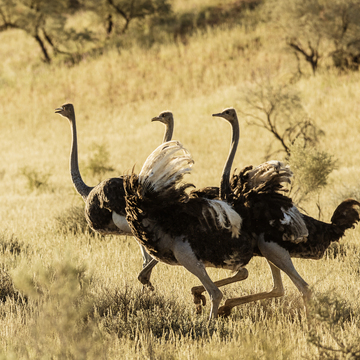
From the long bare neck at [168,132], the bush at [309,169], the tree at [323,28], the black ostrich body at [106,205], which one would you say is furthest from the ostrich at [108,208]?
the tree at [323,28]

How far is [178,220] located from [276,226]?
859mm

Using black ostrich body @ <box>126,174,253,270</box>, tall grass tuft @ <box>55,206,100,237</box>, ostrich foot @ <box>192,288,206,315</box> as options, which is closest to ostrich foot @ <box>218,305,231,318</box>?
ostrich foot @ <box>192,288,206,315</box>

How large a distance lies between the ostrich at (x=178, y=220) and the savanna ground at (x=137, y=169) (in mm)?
522

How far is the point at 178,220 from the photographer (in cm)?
441

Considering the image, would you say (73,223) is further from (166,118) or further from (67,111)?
(166,118)

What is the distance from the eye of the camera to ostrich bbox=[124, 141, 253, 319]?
168 inches

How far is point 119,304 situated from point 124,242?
3106mm

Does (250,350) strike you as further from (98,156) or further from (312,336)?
(98,156)

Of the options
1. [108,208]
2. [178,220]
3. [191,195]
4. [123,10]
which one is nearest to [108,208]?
[108,208]

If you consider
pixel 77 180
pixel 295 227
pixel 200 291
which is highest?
pixel 295 227

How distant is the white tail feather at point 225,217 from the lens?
4367 mm

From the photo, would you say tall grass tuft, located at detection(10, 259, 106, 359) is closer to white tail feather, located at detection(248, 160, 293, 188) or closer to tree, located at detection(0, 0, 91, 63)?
white tail feather, located at detection(248, 160, 293, 188)

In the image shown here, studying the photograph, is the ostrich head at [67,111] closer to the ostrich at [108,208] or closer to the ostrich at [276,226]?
the ostrich at [108,208]

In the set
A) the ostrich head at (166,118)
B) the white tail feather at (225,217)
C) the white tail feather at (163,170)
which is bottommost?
the white tail feather at (225,217)
